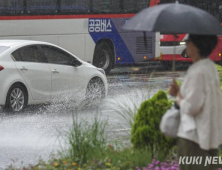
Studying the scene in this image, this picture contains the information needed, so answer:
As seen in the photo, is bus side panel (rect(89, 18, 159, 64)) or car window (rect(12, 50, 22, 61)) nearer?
car window (rect(12, 50, 22, 61))

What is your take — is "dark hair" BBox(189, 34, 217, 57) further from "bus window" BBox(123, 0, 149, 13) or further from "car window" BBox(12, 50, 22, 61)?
"bus window" BBox(123, 0, 149, 13)

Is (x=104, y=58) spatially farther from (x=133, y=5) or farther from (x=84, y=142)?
(x=84, y=142)

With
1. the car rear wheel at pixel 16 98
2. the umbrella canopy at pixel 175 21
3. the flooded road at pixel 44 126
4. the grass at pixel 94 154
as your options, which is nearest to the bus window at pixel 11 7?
the flooded road at pixel 44 126

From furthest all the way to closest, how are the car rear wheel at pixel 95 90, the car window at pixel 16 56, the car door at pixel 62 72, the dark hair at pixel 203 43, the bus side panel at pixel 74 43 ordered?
the bus side panel at pixel 74 43 → the car rear wheel at pixel 95 90 → the car door at pixel 62 72 → the car window at pixel 16 56 → the dark hair at pixel 203 43

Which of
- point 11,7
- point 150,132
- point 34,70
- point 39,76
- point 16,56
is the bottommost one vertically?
point 150,132

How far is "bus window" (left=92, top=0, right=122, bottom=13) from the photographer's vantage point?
2216 centimetres

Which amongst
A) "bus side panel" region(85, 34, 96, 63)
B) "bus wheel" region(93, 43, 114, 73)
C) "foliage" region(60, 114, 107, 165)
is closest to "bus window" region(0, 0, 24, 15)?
"bus side panel" region(85, 34, 96, 63)

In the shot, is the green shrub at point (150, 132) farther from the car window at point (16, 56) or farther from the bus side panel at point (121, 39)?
the bus side panel at point (121, 39)

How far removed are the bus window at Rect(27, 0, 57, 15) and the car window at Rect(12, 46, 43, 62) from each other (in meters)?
5.94

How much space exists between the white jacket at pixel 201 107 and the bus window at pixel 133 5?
60.1ft

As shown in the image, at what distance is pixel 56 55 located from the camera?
14.7 metres

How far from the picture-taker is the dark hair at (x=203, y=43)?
5.14 meters

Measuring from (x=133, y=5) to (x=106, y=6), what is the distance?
53.9 inches

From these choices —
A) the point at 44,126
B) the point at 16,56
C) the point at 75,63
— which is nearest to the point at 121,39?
the point at 75,63
